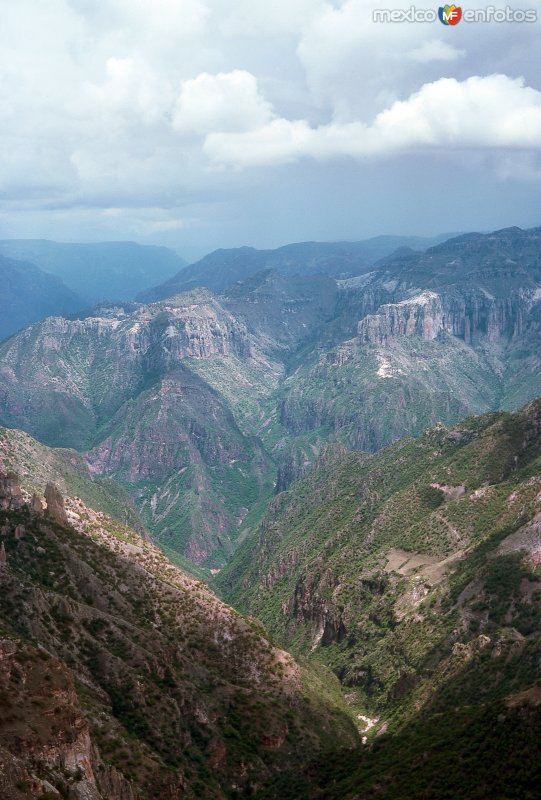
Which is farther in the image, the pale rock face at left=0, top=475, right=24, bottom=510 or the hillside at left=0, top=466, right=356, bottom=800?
the pale rock face at left=0, top=475, right=24, bottom=510

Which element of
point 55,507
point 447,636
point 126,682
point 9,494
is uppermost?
point 9,494

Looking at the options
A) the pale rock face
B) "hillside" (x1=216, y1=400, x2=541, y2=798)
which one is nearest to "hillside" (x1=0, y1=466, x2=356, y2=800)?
the pale rock face

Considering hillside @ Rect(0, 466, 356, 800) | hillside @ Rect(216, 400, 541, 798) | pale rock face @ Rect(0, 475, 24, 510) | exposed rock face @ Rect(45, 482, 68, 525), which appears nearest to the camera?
hillside @ Rect(0, 466, 356, 800)

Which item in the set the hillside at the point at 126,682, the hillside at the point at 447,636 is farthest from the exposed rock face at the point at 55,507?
the hillside at the point at 447,636

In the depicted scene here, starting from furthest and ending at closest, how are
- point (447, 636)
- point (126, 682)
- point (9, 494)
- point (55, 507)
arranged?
point (447, 636) → point (55, 507) → point (9, 494) → point (126, 682)

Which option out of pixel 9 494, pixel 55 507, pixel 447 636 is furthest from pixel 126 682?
pixel 447 636

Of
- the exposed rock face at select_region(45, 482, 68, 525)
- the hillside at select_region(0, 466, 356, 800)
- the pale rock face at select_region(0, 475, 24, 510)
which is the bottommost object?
the hillside at select_region(0, 466, 356, 800)

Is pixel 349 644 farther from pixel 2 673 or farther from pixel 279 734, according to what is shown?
pixel 2 673

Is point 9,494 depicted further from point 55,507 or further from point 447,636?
point 447,636

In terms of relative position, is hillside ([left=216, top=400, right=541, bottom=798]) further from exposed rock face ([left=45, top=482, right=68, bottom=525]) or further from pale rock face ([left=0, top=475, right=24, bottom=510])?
pale rock face ([left=0, top=475, right=24, bottom=510])
